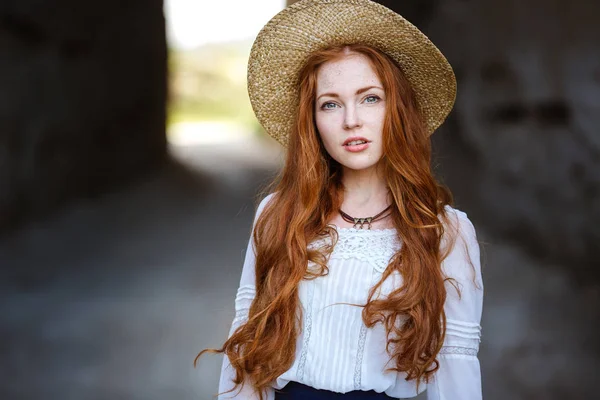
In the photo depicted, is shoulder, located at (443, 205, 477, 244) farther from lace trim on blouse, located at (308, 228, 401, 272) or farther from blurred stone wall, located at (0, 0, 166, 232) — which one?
blurred stone wall, located at (0, 0, 166, 232)

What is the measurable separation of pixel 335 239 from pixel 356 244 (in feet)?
0.18

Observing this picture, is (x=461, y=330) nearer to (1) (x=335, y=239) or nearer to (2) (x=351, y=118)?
(1) (x=335, y=239)

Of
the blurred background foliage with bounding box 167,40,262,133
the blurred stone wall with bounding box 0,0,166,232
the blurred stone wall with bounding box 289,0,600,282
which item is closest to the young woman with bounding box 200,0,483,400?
the blurred stone wall with bounding box 289,0,600,282

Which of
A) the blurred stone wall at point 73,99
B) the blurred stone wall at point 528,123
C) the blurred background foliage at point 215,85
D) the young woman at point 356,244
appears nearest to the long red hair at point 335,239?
the young woman at point 356,244

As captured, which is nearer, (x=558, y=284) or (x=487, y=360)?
(x=487, y=360)

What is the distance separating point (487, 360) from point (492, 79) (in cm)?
224

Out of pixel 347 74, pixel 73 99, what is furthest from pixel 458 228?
pixel 73 99

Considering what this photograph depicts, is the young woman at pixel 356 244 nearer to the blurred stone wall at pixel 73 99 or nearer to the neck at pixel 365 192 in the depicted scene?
the neck at pixel 365 192

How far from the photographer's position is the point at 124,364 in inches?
165

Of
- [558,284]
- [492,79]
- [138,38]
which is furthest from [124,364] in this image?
[138,38]

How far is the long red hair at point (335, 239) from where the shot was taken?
5.53ft

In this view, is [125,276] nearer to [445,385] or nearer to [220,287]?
[220,287]

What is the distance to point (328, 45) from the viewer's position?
183 cm

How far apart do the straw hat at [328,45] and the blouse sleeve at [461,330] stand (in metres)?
0.42
